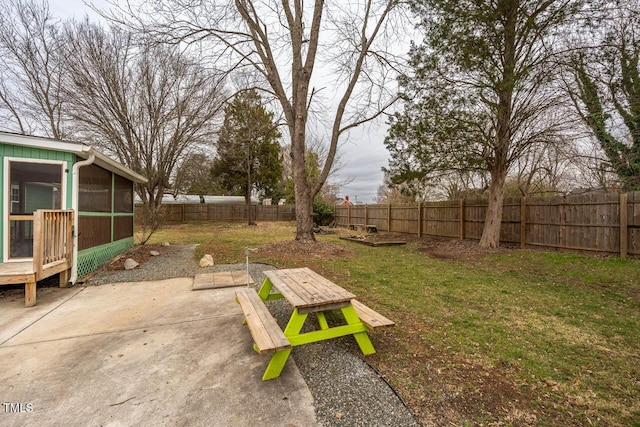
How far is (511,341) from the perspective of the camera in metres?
2.72

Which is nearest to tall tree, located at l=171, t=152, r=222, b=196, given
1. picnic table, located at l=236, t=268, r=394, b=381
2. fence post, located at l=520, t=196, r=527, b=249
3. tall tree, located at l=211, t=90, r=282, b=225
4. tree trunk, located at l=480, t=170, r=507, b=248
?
tall tree, located at l=211, t=90, r=282, b=225

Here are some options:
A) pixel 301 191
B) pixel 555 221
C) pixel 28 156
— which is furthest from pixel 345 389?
pixel 555 221

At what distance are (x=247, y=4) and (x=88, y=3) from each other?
401cm

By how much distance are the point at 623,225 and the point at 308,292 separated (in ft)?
25.5

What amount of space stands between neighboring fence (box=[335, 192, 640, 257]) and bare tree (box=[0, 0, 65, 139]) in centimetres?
1494

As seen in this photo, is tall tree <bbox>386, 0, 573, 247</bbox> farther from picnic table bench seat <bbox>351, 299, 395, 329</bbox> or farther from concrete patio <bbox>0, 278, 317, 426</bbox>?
concrete patio <bbox>0, 278, 317, 426</bbox>

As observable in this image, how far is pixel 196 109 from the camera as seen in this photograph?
10.8 meters

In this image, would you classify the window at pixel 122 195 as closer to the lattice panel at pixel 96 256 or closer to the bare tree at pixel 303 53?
the lattice panel at pixel 96 256

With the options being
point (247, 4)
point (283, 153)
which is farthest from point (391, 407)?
point (283, 153)

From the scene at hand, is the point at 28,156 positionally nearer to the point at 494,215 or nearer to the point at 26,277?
the point at 26,277

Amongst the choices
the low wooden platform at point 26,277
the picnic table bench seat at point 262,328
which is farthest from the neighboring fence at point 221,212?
the picnic table bench seat at point 262,328

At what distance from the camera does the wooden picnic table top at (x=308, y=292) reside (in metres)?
2.28

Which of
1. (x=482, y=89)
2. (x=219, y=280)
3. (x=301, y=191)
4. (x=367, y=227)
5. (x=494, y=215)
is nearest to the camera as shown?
(x=219, y=280)

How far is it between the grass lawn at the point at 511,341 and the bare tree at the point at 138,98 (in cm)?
816
